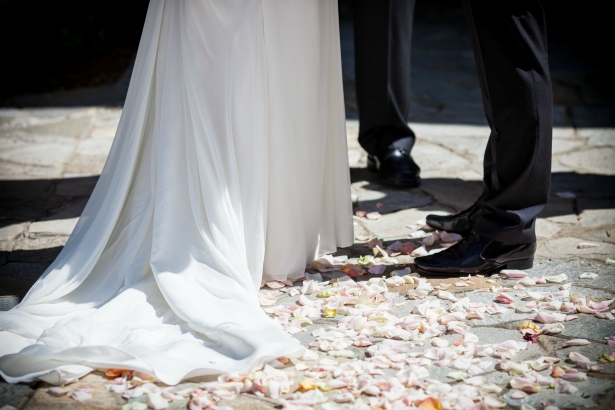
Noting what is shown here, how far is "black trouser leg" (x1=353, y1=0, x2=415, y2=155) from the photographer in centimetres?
298

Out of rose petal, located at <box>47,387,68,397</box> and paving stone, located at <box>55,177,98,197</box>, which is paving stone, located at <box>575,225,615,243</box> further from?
paving stone, located at <box>55,177,98,197</box>

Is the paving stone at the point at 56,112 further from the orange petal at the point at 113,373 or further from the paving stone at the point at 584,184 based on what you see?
the orange petal at the point at 113,373

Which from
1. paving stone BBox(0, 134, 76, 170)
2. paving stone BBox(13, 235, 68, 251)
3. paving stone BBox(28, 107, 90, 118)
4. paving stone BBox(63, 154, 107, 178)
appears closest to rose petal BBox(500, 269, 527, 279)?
paving stone BBox(13, 235, 68, 251)

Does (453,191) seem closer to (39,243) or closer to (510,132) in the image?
(510,132)

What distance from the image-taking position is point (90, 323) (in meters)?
1.67

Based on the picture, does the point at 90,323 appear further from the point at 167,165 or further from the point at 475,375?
the point at 475,375

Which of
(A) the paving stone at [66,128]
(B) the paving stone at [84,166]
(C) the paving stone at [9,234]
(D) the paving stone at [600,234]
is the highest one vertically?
(A) the paving stone at [66,128]

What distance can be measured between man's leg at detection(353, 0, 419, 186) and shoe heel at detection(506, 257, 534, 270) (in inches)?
36.7

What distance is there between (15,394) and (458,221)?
1588 mm

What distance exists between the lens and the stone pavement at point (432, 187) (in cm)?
171

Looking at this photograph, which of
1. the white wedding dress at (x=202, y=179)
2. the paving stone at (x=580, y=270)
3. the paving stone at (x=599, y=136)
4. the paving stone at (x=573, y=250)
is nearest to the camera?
the white wedding dress at (x=202, y=179)

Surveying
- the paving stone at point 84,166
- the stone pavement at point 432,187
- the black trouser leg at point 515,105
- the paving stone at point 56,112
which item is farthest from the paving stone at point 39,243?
the paving stone at point 56,112

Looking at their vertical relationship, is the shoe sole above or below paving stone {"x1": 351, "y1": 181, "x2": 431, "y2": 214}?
below

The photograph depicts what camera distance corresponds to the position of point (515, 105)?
6.43 ft
